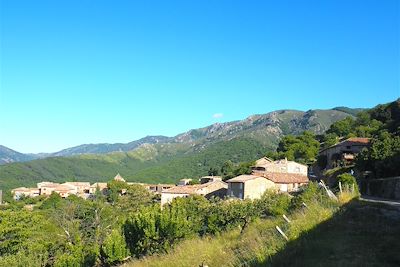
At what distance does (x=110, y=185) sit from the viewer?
109 m

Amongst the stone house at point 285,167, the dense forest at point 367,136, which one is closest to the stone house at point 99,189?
the dense forest at point 367,136

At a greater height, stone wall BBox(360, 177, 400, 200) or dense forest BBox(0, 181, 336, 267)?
stone wall BBox(360, 177, 400, 200)

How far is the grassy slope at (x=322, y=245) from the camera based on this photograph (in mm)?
9297

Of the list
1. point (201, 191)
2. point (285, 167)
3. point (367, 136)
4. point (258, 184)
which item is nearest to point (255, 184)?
point (258, 184)

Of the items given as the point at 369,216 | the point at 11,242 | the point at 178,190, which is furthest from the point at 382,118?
the point at 369,216

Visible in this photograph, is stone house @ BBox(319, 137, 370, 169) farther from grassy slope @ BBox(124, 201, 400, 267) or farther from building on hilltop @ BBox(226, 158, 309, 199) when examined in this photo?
grassy slope @ BBox(124, 201, 400, 267)

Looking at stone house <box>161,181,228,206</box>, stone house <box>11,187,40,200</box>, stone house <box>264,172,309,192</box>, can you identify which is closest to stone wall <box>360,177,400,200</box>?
stone house <box>264,172,309,192</box>

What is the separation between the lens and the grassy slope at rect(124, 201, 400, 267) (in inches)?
366

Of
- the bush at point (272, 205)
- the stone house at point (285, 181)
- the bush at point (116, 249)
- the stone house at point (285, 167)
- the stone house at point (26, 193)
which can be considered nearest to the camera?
A: the bush at point (116, 249)

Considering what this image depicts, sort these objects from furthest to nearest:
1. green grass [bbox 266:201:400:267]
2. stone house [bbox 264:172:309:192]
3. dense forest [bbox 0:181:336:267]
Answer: stone house [bbox 264:172:309:192] < dense forest [bbox 0:181:336:267] < green grass [bbox 266:201:400:267]

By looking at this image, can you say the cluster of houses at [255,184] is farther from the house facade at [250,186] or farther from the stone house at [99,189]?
the stone house at [99,189]

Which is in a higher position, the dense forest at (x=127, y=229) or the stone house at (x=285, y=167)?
the stone house at (x=285, y=167)

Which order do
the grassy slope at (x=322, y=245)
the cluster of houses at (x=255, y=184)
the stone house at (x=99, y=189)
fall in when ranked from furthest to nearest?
1. the stone house at (x=99, y=189)
2. the cluster of houses at (x=255, y=184)
3. the grassy slope at (x=322, y=245)

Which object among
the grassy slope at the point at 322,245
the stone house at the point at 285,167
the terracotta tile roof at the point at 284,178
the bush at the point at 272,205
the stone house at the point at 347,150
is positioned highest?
the stone house at the point at 347,150
